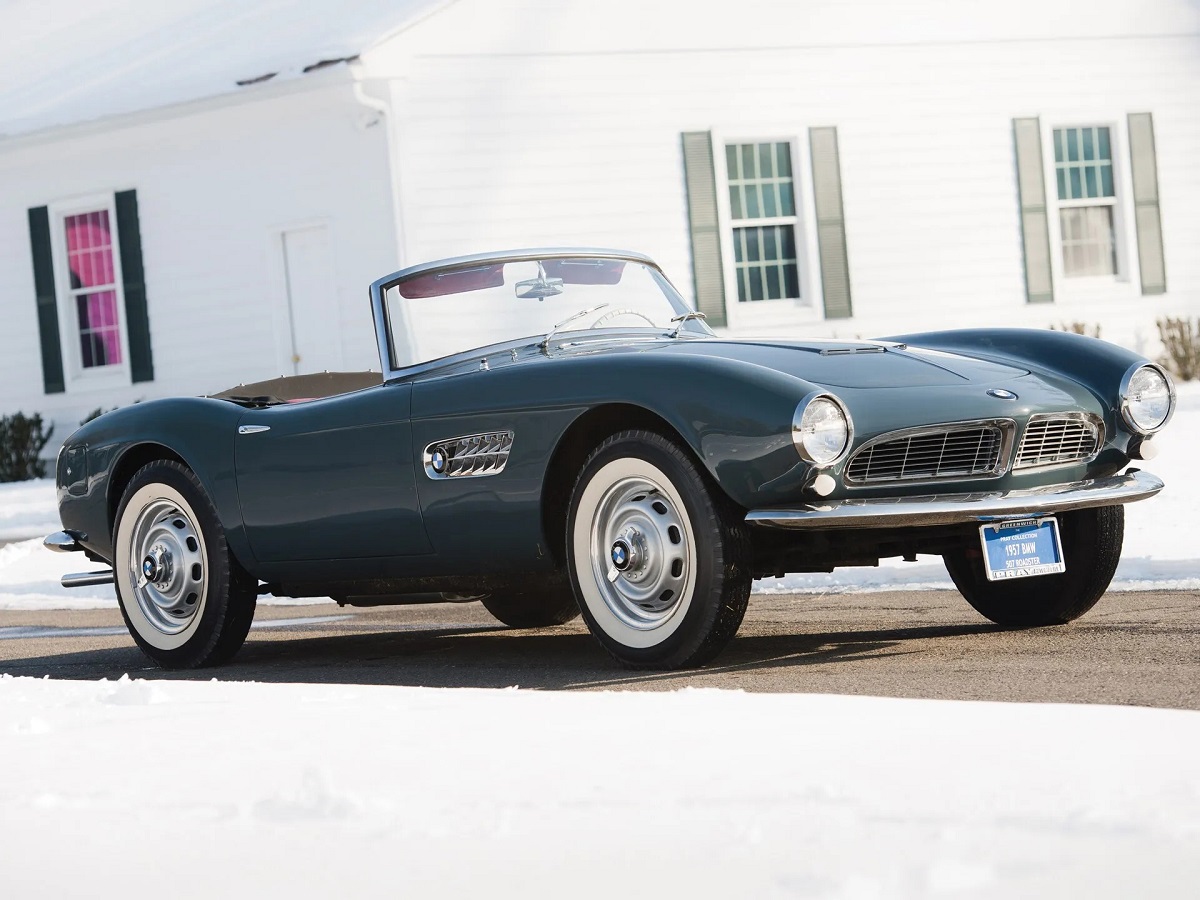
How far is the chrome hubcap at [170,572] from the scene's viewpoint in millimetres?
6934

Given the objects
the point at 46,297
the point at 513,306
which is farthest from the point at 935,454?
the point at 46,297

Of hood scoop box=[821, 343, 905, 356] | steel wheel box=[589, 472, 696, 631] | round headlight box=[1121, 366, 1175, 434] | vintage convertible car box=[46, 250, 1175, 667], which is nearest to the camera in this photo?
vintage convertible car box=[46, 250, 1175, 667]

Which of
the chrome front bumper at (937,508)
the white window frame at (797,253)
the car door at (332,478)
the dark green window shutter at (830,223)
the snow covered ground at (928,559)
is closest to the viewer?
the chrome front bumper at (937,508)

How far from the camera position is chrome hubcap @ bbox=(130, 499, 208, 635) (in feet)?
22.7

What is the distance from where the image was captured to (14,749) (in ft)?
13.1

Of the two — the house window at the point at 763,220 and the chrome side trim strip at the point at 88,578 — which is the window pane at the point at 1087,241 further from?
the chrome side trim strip at the point at 88,578

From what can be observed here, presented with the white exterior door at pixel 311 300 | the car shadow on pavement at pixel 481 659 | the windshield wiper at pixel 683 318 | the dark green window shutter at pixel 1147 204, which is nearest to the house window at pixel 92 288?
the white exterior door at pixel 311 300

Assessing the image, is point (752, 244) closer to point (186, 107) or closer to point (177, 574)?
point (186, 107)

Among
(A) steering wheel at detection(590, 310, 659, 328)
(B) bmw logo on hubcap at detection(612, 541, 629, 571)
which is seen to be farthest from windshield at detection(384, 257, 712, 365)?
(B) bmw logo on hubcap at detection(612, 541, 629, 571)

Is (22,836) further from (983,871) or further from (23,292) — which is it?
(23,292)

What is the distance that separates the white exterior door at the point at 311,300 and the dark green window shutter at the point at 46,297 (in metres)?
3.11

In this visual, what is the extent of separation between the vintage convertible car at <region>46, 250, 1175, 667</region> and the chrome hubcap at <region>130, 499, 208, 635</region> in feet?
0.04

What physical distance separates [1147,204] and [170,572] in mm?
13922

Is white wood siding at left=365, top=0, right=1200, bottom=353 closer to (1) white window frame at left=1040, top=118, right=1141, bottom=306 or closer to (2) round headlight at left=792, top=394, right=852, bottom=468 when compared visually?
(1) white window frame at left=1040, top=118, right=1141, bottom=306
